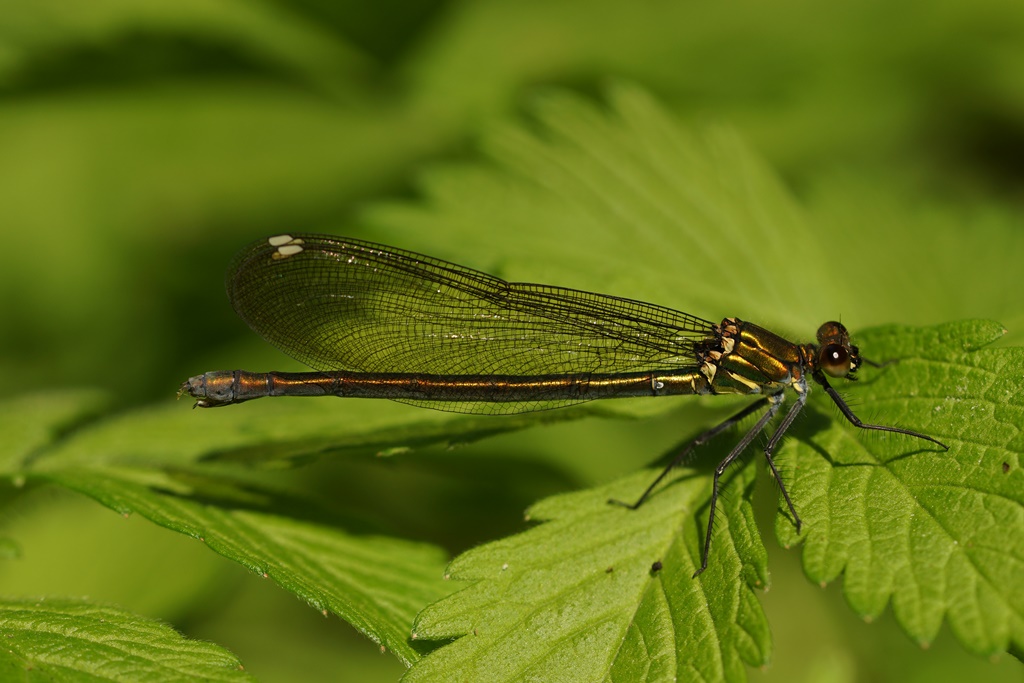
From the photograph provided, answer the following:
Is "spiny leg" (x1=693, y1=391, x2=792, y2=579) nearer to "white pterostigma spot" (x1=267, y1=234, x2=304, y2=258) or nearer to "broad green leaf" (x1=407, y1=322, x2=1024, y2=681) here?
"broad green leaf" (x1=407, y1=322, x2=1024, y2=681)

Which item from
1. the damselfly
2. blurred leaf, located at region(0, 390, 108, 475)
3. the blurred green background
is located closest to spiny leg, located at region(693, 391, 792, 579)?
the damselfly

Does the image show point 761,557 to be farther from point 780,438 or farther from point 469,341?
point 469,341

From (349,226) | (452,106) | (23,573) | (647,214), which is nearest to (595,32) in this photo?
(452,106)

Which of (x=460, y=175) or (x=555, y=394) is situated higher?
(x=460, y=175)

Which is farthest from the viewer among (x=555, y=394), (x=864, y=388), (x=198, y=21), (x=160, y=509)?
(x=198, y=21)

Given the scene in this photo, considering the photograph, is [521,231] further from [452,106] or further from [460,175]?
[452,106]

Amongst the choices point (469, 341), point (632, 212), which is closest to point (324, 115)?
point (632, 212)

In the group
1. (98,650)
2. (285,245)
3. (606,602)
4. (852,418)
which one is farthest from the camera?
(285,245)

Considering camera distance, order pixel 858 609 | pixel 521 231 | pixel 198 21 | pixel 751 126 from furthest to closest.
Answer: pixel 751 126 → pixel 198 21 → pixel 521 231 → pixel 858 609
